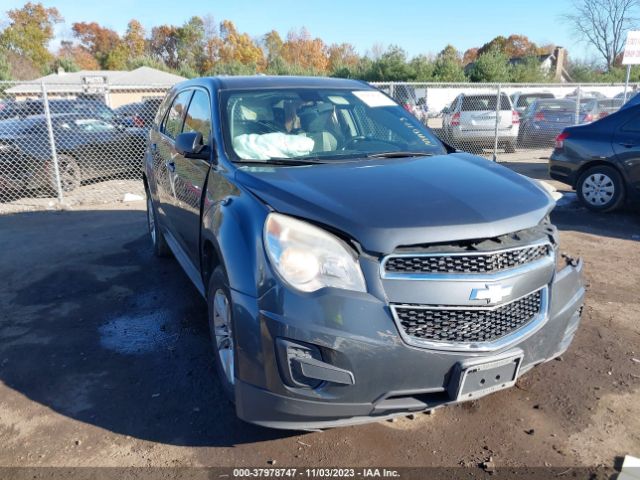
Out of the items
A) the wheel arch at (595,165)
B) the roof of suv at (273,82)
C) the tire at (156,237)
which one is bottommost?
the tire at (156,237)

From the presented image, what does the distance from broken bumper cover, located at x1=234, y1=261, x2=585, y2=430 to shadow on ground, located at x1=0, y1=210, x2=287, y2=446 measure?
0.58 metres

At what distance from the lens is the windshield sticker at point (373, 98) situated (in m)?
4.08

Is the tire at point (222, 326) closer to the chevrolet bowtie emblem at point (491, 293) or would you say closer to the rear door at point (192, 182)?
the rear door at point (192, 182)

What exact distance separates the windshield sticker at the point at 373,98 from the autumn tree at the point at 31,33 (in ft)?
232

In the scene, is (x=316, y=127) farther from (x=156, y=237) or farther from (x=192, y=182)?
(x=156, y=237)

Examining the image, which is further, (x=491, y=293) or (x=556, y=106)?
(x=556, y=106)

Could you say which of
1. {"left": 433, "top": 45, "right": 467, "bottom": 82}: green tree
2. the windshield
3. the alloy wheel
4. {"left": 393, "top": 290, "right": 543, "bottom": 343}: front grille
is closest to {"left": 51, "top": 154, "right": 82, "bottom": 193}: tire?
the windshield

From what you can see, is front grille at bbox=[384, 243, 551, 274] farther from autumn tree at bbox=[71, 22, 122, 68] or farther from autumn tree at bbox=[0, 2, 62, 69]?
autumn tree at bbox=[71, 22, 122, 68]

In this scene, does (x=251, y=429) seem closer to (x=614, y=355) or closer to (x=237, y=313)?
(x=237, y=313)

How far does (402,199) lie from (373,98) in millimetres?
1839

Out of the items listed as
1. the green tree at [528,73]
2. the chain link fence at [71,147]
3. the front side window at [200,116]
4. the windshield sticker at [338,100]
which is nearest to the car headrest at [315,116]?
the windshield sticker at [338,100]

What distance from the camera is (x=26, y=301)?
187 inches

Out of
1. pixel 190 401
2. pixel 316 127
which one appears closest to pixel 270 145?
pixel 316 127

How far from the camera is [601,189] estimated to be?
7430mm
